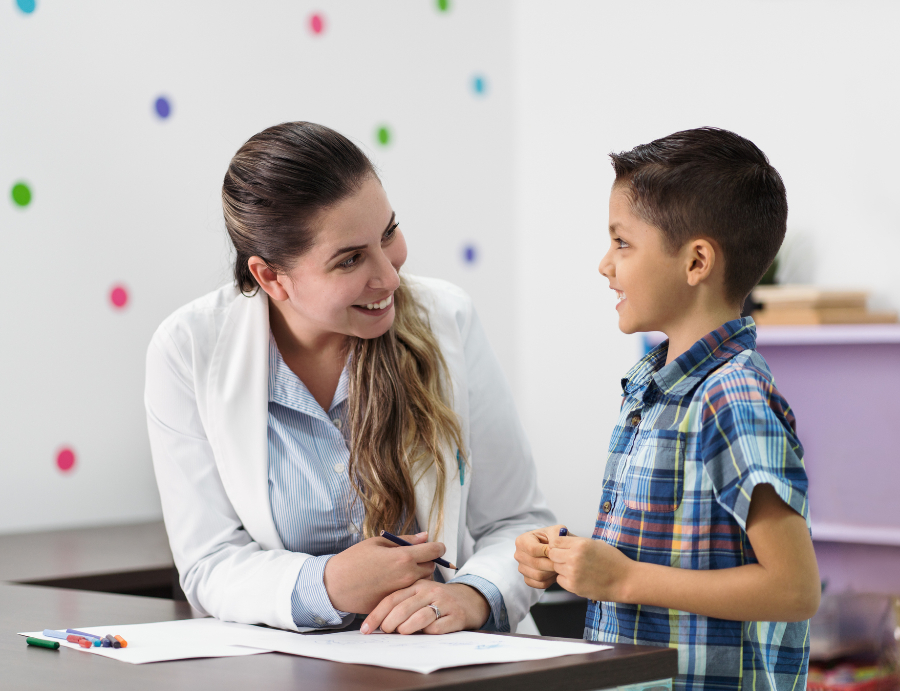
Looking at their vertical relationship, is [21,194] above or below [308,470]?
above

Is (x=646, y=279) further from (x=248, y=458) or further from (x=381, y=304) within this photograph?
(x=248, y=458)

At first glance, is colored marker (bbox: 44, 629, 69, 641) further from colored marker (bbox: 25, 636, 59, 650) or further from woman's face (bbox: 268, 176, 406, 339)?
woman's face (bbox: 268, 176, 406, 339)

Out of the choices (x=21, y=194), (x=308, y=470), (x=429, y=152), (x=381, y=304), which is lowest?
(x=308, y=470)

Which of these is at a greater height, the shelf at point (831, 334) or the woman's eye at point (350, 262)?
the woman's eye at point (350, 262)

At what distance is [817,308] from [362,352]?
1329mm

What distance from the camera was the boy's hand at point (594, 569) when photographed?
0.92 meters

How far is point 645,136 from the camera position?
9.45ft

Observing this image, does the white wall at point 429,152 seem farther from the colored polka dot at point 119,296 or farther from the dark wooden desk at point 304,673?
the dark wooden desk at point 304,673

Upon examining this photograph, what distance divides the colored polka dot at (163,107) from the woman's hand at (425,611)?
1.68 meters

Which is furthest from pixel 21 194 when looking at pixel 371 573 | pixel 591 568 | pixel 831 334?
pixel 831 334

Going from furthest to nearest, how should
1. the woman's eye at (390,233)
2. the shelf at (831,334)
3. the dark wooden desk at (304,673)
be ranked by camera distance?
the shelf at (831,334) → the woman's eye at (390,233) → the dark wooden desk at (304,673)

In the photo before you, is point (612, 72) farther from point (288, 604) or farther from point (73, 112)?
point (288, 604)

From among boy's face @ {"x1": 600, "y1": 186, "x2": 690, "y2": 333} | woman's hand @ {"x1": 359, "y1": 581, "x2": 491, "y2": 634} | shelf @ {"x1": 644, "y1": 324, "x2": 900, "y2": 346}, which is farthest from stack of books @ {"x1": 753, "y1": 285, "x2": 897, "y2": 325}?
woman's hand @ {"x1": 359, "y1": 581, "x2": 491, "y2": 634}

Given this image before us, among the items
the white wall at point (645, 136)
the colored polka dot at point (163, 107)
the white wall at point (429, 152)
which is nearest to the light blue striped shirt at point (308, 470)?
the white wall at point (429, 152)
